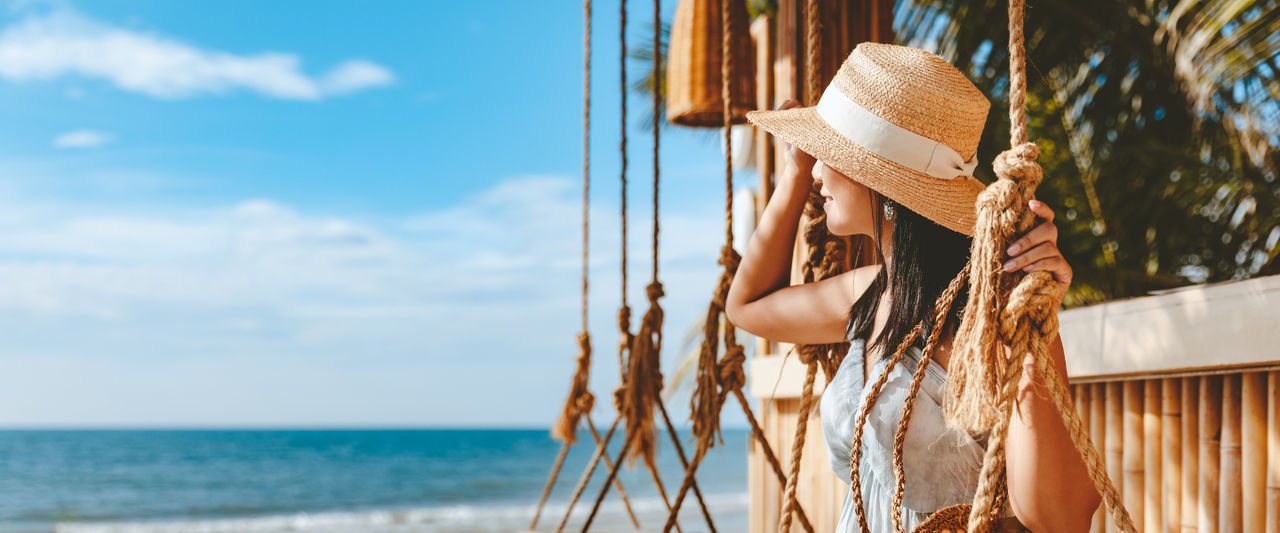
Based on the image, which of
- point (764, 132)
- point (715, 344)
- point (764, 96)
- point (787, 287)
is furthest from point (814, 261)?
point (764, 96)

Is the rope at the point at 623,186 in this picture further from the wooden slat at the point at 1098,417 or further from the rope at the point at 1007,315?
the rope at the point at 1007,315

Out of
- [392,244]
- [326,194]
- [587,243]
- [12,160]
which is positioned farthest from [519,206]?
[587,243]

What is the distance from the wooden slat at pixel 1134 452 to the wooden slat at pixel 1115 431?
0.08 feet

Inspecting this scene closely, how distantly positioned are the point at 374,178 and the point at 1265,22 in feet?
117

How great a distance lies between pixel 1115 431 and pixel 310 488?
2490 cm

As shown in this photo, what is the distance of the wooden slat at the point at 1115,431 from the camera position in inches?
64.0

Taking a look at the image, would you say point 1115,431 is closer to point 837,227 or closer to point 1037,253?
point 837,227

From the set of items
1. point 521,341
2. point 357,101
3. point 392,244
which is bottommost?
point 521,341

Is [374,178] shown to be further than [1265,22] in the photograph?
Yes

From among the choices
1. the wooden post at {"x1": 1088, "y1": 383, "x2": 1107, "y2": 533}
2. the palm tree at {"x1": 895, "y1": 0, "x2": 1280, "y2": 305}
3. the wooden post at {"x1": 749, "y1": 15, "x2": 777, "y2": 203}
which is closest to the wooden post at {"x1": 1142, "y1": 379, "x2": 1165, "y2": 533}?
the wooden post at {"x1": 1088, "y1": 383, "x2": 1107, "y2": 533}

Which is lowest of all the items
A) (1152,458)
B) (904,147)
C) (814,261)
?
(1152,458)

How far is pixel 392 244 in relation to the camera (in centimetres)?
3603

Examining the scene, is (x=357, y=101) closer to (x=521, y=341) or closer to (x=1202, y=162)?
(x=521, y=341)

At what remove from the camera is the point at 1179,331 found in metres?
1.40
